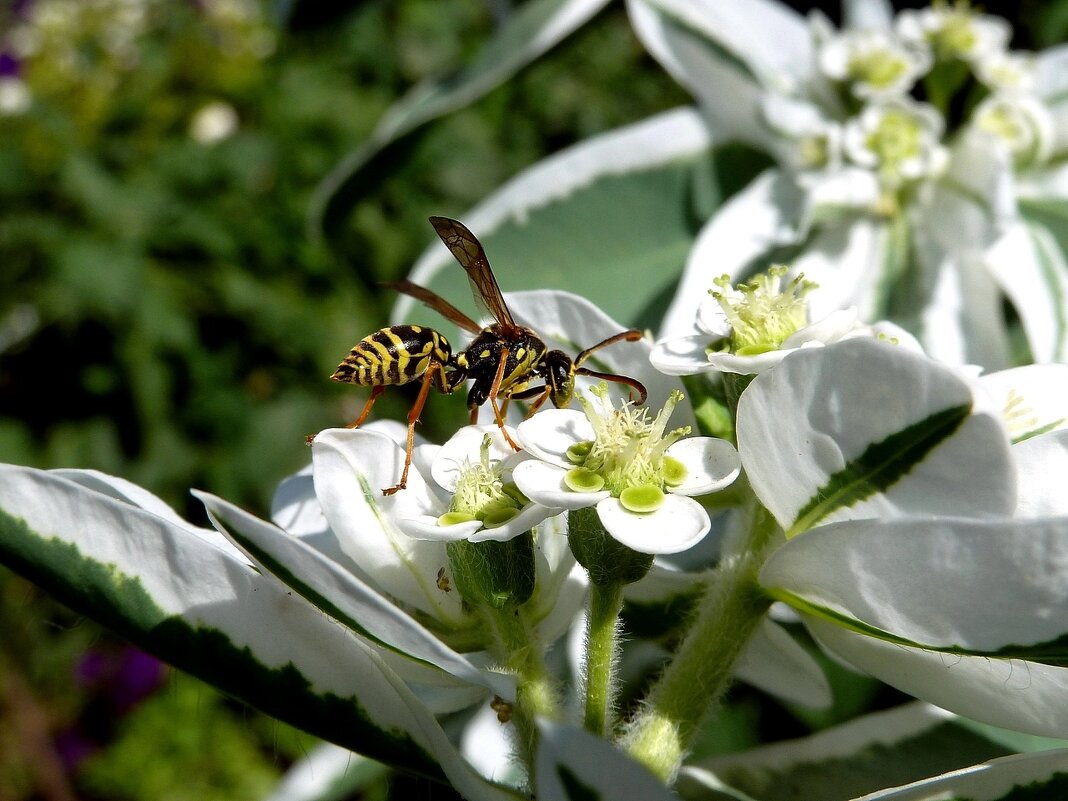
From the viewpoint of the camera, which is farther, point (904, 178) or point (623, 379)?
point (904, 178)

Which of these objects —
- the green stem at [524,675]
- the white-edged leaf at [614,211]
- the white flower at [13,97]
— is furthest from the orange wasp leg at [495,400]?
the white flower at [13,97]

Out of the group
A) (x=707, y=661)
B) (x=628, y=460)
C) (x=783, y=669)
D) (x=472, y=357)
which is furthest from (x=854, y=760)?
(x=472, y=357)

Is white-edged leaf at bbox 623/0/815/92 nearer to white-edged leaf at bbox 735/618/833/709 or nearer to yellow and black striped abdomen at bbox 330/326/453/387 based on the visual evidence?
yellow and black striped abdomen at bbox 330/326/453/387

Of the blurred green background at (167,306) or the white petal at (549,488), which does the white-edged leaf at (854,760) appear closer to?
the white petal at (549,488)

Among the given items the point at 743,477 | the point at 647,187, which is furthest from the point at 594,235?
the point at 743,477

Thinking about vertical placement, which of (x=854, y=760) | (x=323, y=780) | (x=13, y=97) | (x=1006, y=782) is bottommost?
(x=323, y=780)

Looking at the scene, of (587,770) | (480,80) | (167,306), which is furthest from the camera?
(167,306)

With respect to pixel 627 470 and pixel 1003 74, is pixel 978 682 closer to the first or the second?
pixel 627 470

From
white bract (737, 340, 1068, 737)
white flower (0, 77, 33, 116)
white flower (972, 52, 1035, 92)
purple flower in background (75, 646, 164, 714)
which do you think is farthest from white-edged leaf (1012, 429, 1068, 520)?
white flower (0, 77, 33, 116)

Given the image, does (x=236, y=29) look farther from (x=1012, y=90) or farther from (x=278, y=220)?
(x=1012, y=90)
